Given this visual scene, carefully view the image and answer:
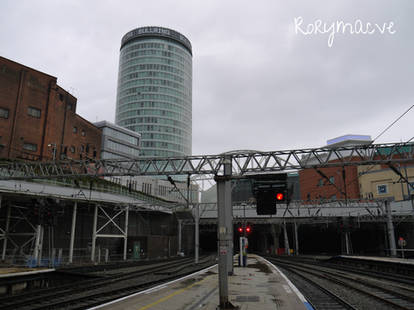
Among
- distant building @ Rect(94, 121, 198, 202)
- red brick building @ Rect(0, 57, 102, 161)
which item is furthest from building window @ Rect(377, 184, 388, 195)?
red brick building @ Rect(0, 57, 102, 161)

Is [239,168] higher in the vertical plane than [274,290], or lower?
higher

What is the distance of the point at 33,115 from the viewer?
2199 inches

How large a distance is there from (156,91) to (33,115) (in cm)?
8437

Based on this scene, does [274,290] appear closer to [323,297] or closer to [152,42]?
[323,297]

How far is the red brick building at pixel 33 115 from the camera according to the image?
51625 mm

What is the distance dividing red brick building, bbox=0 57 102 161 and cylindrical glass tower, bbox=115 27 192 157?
68.4 m

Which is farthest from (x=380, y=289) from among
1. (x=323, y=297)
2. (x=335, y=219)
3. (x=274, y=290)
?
(x=335, y=219)

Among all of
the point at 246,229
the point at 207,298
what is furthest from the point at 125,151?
the point at 207,298

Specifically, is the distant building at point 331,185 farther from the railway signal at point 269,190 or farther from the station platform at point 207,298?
the railway signal at point 269,190

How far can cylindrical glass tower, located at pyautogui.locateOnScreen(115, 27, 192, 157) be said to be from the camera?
5310 inches

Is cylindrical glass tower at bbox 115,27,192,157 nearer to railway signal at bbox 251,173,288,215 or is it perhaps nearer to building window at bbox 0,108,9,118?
building window at bbox 0,108,9,118

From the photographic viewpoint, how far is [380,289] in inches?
661

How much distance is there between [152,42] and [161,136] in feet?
141

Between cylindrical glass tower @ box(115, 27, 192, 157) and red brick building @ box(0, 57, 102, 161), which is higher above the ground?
cylindrical glass tower @ box(115, 27, 192, 157)
